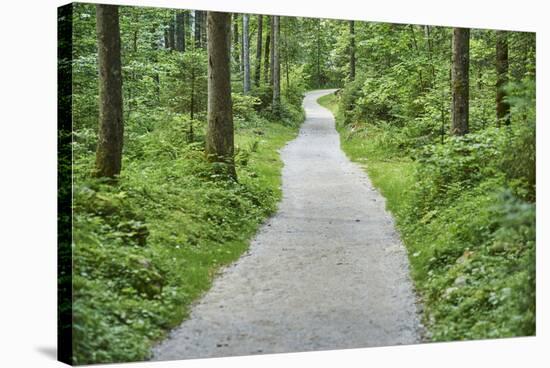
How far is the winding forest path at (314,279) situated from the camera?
7293mm

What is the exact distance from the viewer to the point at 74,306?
6.45 m

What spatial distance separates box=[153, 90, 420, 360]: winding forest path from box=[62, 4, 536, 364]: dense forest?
182 mm

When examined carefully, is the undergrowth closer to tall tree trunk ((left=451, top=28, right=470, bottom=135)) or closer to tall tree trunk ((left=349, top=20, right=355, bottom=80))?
tall tree trunk ((left=349, top=20, right=355, bottom=80))

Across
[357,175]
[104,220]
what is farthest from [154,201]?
[357,175]

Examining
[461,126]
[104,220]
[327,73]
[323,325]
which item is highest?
[327,73]

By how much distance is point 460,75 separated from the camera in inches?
366

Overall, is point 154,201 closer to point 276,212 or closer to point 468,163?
point 276,212

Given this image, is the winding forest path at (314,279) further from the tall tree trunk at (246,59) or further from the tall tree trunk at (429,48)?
the tall tree trunk at (429,48)

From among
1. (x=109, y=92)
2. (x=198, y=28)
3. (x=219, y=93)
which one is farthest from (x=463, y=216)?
(x=109, y=92)

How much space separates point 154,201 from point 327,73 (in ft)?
9.34

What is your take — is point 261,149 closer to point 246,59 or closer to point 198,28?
point 246,59

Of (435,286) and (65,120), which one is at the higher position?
(65,120)

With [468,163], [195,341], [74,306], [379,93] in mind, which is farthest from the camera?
[379,93]

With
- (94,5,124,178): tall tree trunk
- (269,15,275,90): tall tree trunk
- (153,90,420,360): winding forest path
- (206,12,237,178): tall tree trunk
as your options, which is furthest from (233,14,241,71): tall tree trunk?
(94,5,124,178): tall tree trunk
